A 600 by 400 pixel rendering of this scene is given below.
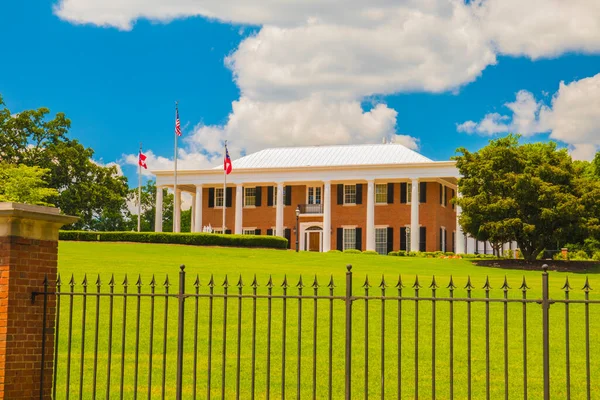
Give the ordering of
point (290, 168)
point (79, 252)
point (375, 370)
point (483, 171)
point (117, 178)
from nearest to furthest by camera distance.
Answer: point (375, 370), point (79, 252), point (483, 171), point (290, 168), point (117, 178)

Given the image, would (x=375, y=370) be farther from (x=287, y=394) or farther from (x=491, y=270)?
(x=491, y=270)

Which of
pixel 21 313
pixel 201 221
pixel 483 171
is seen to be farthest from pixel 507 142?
pixel 21 313

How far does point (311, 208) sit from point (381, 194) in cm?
549

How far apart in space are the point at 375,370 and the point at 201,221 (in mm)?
49950

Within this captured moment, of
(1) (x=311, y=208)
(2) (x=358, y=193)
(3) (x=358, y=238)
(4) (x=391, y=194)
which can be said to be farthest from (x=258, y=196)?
(4) (x=391, y=194)

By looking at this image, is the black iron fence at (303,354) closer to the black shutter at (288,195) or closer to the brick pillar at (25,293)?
the brick pillar at (25,293)

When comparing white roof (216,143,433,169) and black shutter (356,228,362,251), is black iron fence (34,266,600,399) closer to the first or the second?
black shutter (356,228,362,251)

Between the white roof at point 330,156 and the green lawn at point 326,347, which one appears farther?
the white roof at point 330,156

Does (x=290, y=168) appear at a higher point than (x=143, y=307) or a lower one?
higher

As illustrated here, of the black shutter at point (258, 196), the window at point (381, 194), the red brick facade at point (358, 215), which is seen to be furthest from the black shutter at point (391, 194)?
the black shutter at point (258, 196)

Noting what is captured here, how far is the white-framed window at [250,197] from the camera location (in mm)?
61750

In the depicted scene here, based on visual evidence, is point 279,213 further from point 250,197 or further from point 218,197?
point 218,197

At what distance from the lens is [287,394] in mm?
11242

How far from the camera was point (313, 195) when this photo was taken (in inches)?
2418
